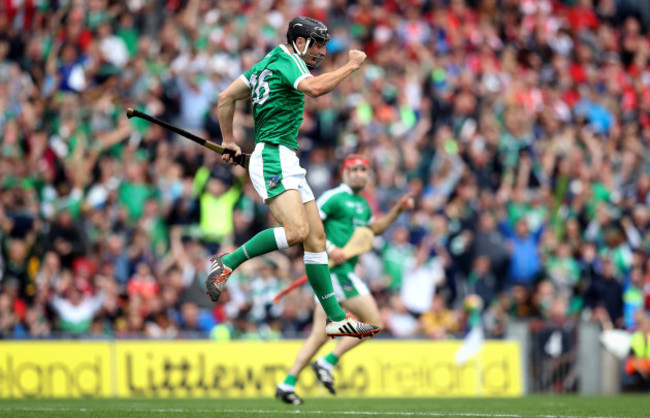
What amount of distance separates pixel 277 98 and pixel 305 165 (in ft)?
28.0

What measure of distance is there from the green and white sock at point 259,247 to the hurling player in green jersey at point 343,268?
2355 mm

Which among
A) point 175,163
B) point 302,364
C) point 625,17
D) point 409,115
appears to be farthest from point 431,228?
point 625,17

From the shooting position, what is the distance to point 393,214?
1152 centimetres

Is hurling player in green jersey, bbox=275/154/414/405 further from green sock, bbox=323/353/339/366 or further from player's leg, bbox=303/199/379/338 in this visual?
player's leg, bbox=303/199/379/338

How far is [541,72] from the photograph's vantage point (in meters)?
22.6

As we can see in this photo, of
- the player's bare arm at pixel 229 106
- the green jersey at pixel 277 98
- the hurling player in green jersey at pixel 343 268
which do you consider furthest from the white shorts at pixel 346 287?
the green jersey at pixel 277 98

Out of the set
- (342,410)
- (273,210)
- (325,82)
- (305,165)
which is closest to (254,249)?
(273,210)

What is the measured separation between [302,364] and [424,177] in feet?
25.8

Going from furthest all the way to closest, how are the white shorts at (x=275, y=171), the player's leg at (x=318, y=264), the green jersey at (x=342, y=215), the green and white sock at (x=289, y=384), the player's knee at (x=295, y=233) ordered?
the green jersey at (x=342, y=215), the green and white sock at (x=289, y=384), the player's leg at (x=318, y=264), the white shorts at (x=275, y=171), the player's knee at (x=295, y=233)

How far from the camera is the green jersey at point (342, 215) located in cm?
1167

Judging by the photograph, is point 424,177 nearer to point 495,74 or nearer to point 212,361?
point 495,74

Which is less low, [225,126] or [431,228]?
[225,126]

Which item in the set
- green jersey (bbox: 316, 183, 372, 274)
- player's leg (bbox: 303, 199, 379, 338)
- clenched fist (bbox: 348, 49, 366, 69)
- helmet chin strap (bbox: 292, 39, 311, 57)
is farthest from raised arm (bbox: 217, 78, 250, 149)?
green jersey (bbox: 316, 183, 372, 274)

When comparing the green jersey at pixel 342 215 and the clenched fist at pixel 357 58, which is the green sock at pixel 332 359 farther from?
the clenched fist at pixel 357 58
